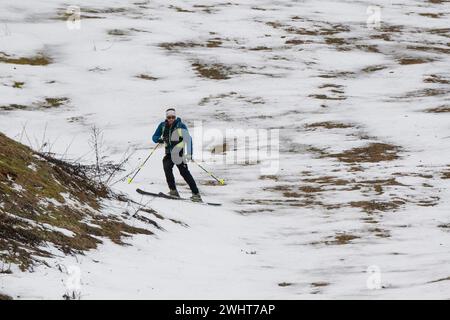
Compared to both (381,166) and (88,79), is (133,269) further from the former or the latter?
(88,79)

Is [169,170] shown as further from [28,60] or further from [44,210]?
[28,60]

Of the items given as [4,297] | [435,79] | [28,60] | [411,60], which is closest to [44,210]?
[4,297]

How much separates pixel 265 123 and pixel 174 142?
10525mm

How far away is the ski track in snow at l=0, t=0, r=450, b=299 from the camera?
11.2 meters

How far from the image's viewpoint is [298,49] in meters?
38.4

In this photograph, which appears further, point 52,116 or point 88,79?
point 88,79

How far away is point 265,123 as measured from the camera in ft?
91.9

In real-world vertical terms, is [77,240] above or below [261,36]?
above

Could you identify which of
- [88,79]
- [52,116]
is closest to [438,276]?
[52,116]

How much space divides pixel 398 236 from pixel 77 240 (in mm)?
6410

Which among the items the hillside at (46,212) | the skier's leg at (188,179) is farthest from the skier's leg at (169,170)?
the hillside at (46,212)

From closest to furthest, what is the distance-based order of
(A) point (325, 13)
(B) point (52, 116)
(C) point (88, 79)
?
(B) point (52, 116), (C) point (88, 79), (A) point (325, 13)

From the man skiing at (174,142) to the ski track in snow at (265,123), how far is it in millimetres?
944

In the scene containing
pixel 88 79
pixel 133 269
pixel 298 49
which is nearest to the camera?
pixel 133 269
